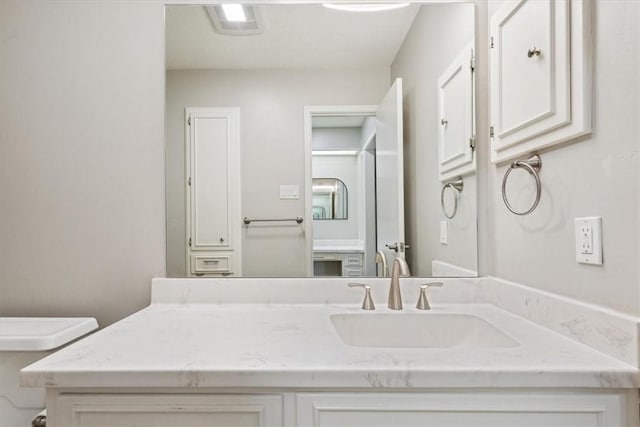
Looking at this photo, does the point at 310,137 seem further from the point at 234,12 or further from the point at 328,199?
the point at 234,12

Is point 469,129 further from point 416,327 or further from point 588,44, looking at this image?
point 416,327

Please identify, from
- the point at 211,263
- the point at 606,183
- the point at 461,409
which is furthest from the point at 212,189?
the point at 606,183

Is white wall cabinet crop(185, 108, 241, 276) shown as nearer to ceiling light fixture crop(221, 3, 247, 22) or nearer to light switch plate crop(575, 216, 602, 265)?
ceiling light fixture crop(221, 3, 247, 22)

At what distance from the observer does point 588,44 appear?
0.86 m

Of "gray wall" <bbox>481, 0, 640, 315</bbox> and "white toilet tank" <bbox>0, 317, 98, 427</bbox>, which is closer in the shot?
"gray wall" <bbox>481, 0, 640, 315</bbox>

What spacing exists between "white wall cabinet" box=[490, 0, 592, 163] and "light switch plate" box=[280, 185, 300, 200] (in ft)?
2.31

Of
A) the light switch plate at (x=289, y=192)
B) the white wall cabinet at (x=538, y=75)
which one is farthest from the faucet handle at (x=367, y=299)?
the white wall cabinet at (x=538, y=75)

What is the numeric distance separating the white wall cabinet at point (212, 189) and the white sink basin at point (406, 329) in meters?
0.50

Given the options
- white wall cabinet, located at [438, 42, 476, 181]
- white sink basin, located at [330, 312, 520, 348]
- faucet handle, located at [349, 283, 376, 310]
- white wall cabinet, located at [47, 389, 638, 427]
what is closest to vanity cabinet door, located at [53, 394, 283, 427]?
white wall cabinet, located at [47, 389, 638, 427]

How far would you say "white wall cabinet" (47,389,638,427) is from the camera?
0.76m

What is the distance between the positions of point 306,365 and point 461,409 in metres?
0.32

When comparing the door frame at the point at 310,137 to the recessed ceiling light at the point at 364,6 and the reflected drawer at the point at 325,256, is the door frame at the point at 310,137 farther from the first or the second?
the recessed ceiling light at the point at 364,6

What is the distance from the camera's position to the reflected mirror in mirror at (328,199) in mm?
1451

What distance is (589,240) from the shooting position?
867 millimetres
